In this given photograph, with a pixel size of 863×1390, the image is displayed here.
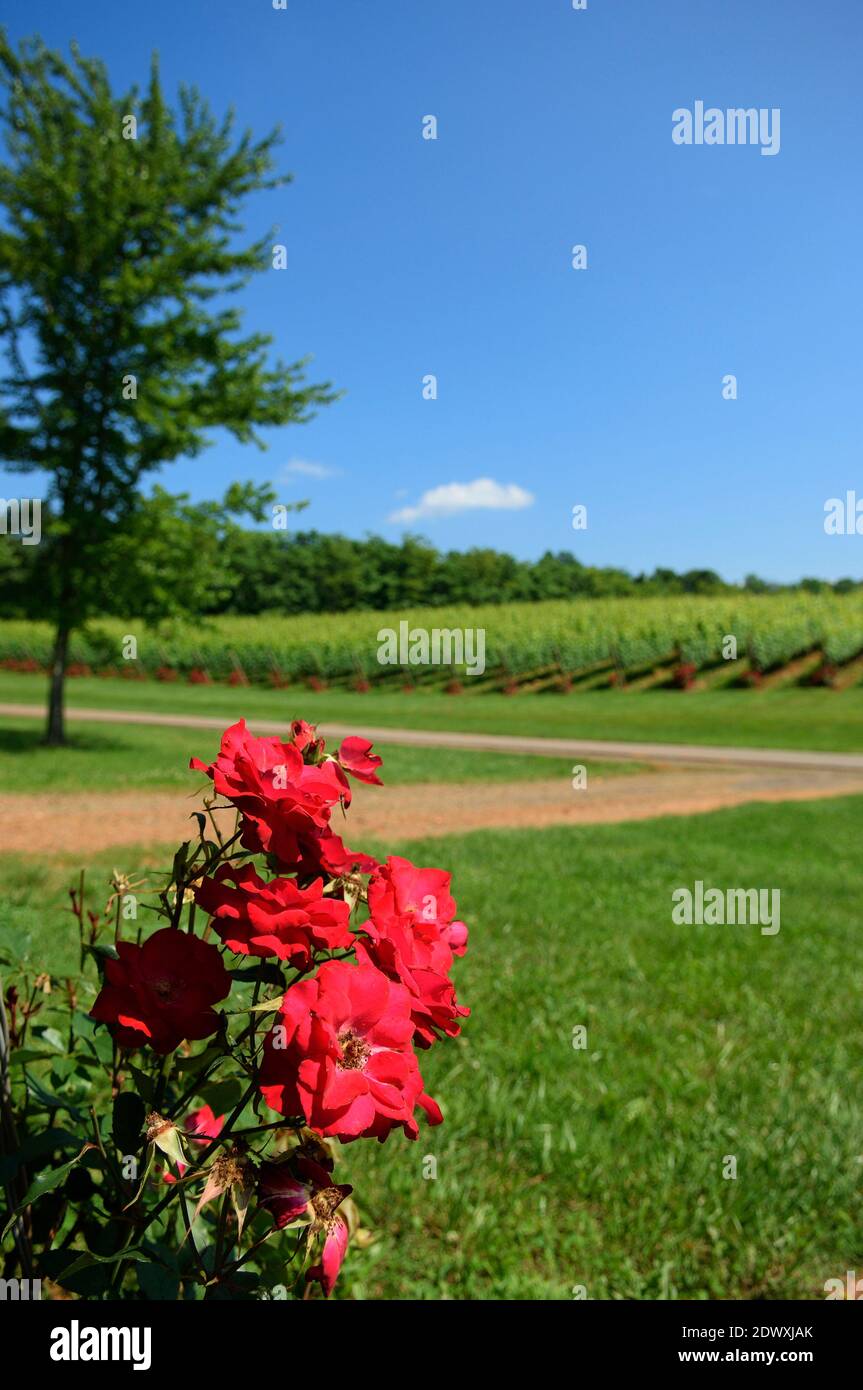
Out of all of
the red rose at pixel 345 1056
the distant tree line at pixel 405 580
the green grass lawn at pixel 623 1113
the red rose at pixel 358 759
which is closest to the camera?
the red rose at pixel 345 1056

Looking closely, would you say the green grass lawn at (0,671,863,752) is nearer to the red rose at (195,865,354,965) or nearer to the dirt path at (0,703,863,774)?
the dirt path at (0,703,863,774)

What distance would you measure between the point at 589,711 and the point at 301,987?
81.0 feet

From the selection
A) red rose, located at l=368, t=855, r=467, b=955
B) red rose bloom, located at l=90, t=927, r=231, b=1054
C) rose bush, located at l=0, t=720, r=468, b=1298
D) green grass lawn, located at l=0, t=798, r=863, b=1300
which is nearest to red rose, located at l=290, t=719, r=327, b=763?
rose bush, located at l=0, t=720, r=468, b=1298

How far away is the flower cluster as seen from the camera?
2.76 feet

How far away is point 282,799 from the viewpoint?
928 millimetres

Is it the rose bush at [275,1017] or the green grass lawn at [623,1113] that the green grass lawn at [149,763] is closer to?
the green grass lawn at [623,1113]

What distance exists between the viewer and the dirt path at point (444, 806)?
7141mm

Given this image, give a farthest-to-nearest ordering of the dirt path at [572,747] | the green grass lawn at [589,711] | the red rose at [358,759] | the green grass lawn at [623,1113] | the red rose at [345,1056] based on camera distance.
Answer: the green grass lawn at [589,711] < the dirt path at [572,747] < the green grass lawn at [623,1113] < the red rose at [358,759] < the red rose at [345,1056]

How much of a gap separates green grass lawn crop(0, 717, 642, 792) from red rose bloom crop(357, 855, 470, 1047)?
8821 mm

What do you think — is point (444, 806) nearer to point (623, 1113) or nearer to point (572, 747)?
point (623, 1113)

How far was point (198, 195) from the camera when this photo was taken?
13477 mm

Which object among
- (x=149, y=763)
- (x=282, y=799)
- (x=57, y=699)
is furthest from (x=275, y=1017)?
(x=57, y=699)

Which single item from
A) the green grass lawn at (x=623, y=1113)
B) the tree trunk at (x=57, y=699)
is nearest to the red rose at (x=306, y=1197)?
the green grass lawn at (x=623, y=1113)
